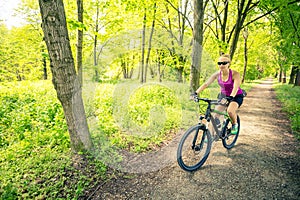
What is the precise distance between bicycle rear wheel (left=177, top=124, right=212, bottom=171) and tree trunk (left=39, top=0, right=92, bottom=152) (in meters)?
2.12

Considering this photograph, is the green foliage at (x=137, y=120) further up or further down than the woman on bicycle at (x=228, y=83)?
further down

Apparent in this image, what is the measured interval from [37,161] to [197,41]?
23.3ft

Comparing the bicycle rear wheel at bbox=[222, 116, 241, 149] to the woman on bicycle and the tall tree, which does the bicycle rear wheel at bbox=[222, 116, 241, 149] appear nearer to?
the woman on bicycle

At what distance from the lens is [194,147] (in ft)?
12.6

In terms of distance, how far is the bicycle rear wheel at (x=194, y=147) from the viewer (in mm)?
3604

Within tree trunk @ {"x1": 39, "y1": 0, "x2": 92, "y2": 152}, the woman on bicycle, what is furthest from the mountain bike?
tree trunk @ {"x1": 39, "y1": 0, "x2": 92, "y2": 152}

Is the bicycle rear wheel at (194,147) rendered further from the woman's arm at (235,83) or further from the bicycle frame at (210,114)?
the woman's arm at (235,83)

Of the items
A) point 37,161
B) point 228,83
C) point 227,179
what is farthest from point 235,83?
point 37,161

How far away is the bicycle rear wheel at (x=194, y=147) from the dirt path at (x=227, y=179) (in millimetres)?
169

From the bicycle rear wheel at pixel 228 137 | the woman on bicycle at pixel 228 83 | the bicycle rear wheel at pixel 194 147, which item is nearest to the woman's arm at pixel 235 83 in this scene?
the woman on bicycle at pixel 228 83

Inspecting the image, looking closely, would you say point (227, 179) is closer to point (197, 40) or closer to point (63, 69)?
point (63, 69)

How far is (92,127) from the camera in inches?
208

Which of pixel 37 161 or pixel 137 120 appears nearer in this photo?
pixel 37 161

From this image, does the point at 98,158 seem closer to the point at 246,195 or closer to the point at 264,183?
the point at 246,195
